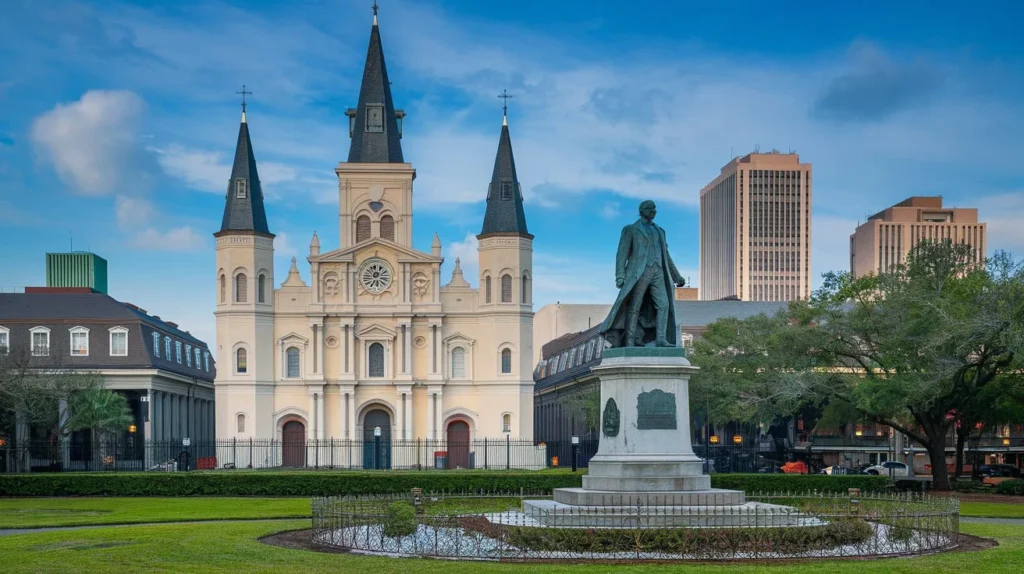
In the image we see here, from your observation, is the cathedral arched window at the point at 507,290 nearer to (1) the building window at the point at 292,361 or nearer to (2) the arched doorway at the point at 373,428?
(2) the arched doorway at the point at 373,428

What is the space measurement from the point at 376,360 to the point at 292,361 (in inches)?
206

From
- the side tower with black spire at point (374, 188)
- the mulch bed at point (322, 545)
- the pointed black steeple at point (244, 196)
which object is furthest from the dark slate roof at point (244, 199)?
the mulch bed at point (322, 545)

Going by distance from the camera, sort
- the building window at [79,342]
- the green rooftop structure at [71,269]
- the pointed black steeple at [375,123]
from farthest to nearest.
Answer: the green rooftop structure at [71,269], the pointed black steeple at [375,123], the building window at [79,342]

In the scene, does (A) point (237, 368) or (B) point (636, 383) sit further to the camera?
(A) point (237, 368)

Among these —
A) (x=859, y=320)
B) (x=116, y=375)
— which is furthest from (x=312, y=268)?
(x=859, y=320)

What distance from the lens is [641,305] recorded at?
24.4 m

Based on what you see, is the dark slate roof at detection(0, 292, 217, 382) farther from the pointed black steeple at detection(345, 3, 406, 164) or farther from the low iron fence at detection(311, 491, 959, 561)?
the low iron fence at detection(311, 491, 959, 561)

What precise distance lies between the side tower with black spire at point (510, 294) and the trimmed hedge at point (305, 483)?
106 feet

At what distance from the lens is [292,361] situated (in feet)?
255

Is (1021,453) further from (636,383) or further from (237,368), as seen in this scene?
(636,383)

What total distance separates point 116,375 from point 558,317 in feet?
205

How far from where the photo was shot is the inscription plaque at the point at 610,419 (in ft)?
76.2

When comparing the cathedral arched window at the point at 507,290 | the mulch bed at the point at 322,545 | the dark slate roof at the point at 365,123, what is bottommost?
the mulch bed at the point at 322,545

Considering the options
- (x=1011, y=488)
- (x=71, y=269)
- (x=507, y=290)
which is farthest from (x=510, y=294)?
(x=71, y=269)
